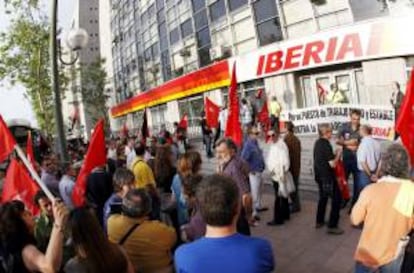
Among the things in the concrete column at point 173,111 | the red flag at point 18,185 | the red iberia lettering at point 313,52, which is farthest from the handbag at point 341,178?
the concrete column at point 173,111

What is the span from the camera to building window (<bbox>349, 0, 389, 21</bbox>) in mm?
17900

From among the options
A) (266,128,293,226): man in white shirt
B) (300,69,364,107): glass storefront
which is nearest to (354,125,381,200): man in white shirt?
(266,128,293,226): man in white shirt

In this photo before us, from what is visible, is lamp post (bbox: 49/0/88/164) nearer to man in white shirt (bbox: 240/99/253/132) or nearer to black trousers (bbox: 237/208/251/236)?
black trousers (bbox: 237/208/251/236)

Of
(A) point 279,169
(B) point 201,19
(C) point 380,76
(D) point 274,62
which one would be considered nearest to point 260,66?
(D) point 274,62

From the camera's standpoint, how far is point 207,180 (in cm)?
294

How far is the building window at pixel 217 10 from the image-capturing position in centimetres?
2711

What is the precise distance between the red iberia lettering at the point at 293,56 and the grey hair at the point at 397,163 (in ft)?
55.3

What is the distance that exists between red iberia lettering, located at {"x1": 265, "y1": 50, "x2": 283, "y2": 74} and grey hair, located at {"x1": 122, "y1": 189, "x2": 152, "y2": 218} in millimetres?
18047

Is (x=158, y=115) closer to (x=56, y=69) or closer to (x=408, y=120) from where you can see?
(x=56, y=69)

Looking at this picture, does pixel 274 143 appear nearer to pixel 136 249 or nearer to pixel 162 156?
pixel 162 156

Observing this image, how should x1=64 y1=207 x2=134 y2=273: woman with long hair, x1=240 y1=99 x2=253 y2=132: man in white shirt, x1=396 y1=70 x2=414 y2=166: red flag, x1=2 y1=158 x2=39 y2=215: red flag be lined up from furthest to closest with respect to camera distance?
x1=240 y1=99 x2=253 y2=132: man in white shirt → x1=2 y1=158 x2=39 y2=215: red flag → x1=396 y1=70 x2=414 y2=166: red flag → x1=64 y1=207 x2=134 y2=273: woman with long hair

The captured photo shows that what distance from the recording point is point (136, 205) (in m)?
4.04

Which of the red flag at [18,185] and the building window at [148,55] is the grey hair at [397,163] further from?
the building window at [148,55]

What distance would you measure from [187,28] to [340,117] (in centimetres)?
1840
